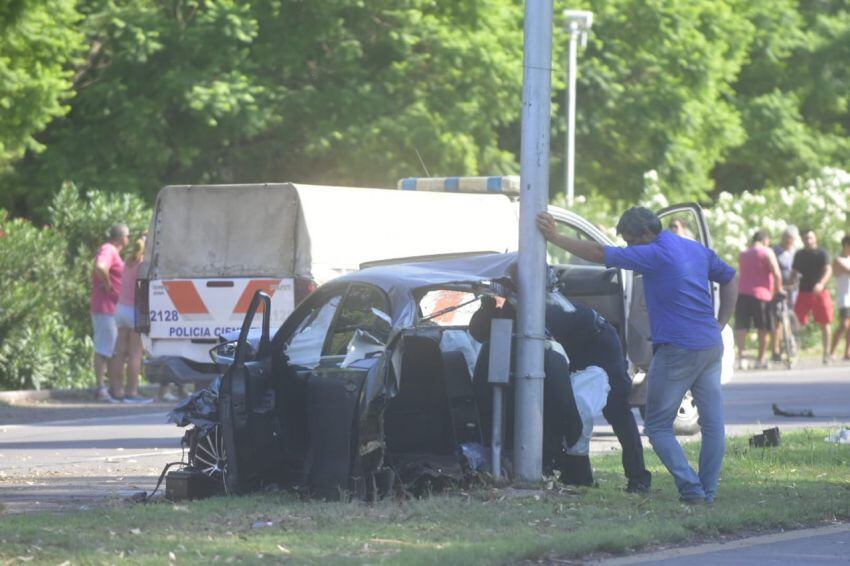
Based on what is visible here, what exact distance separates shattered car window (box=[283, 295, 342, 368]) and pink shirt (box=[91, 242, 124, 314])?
329 inches

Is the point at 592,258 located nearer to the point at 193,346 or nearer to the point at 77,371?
the point at 193,346

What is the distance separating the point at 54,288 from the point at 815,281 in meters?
11.1

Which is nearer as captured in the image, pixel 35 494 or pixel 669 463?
pixel 669 463

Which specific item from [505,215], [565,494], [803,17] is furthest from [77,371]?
[803,17]

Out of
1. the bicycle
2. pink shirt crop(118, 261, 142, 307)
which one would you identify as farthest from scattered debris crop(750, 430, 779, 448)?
the bicycle

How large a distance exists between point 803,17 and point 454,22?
17015 mm

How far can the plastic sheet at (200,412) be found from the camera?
9.73 metres

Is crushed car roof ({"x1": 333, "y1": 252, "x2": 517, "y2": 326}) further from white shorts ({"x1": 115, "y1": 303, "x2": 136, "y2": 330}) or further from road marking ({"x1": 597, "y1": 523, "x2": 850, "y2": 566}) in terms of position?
white shorts ({"x1": 115, "y1": 303, "x2": 136, "y2": 330})

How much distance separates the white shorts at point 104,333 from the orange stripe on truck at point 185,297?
9.79 ft

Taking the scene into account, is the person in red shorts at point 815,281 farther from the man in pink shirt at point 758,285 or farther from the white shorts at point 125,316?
the white shorts at point 125,316

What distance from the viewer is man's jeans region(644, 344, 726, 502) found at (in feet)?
29.2

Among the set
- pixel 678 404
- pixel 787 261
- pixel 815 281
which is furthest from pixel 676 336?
pixel 787 261

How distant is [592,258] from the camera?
892 cm

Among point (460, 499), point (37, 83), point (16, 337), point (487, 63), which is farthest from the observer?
point (487, 63)
